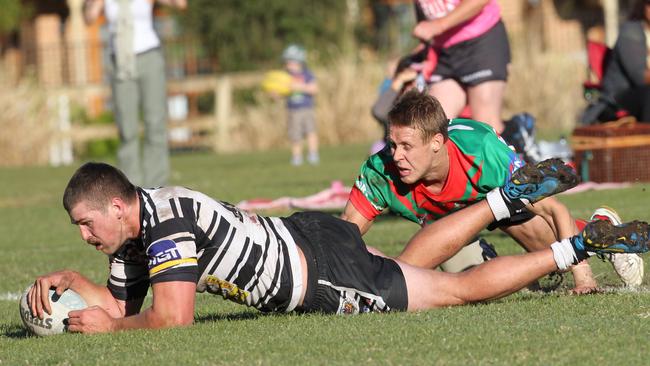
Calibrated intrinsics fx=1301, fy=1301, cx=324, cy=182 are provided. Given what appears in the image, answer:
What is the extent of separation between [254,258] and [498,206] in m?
1.30

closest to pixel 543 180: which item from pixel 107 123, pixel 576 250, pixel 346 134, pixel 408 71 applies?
pixel 576 250

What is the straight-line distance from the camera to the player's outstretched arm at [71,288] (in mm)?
6074

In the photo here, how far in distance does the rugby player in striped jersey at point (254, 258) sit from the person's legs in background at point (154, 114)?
7.82 m

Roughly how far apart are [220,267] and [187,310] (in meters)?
0.25

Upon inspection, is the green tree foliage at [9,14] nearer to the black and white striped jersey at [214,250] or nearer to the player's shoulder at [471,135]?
the player's shoulder at [471,135]

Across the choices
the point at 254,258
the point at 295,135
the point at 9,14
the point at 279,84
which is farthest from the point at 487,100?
the point at 9,14

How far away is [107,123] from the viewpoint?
95.3 ft

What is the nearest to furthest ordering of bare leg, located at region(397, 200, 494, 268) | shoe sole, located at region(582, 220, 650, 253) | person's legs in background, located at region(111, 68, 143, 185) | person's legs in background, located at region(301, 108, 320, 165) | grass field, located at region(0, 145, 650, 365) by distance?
grass field, located at region(0, 145, 650, 365), shoe sole, located at region(582, 220, 650, 253), bare leg, located at region(397, 200, 494, 268), person's legs in background, located at region(111, 68, 143, 185), person's legs in background, located at region(301, 108, 320, 165)

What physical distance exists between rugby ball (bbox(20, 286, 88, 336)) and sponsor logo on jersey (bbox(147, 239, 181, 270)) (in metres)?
0.68

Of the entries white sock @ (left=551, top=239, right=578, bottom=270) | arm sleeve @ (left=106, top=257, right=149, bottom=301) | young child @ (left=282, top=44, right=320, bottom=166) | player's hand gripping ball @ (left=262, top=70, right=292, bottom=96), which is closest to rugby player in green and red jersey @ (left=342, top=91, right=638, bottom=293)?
white sock @ (left=551, top=239, right=578, bottom=270)

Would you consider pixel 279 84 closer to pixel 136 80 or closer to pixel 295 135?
pixel 295 135

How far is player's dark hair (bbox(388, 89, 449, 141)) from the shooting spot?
646 centimetres

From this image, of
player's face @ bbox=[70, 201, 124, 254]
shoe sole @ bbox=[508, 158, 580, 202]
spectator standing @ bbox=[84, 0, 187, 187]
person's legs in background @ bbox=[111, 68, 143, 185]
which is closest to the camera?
player's face @ bbox=[70, 201, 124, 254]

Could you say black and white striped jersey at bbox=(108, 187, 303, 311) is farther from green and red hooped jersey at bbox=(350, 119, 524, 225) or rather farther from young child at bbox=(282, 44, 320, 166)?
young child at bbox=(282, 44, 320, 166)
